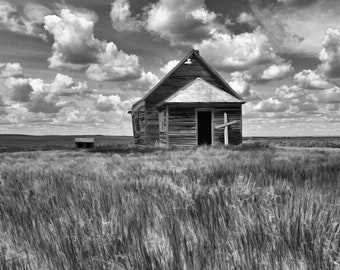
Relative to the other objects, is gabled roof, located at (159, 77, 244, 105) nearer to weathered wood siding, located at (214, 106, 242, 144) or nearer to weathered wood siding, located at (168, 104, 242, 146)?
weathered wood siding, located at (168, 104, 242, 146)

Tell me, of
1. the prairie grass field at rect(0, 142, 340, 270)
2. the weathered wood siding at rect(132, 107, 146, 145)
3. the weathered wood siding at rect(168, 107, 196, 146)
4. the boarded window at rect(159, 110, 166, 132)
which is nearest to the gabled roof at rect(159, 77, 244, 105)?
the weathered wood siding at rect(168, 107, 196, 146)

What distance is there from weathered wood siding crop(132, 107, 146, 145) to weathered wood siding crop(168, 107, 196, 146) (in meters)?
3.91

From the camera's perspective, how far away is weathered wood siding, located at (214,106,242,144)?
23594 mm

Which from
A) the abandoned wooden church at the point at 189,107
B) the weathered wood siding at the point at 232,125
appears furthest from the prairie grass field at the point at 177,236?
the weathered wood siding at the point at 232,125

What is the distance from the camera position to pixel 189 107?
75.5ft

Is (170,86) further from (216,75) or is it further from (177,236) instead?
(177,236)

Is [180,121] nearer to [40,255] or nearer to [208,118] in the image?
[208,118]

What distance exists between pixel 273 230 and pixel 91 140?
24.6m

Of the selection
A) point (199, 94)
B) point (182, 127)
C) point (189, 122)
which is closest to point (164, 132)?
point (182, 127)

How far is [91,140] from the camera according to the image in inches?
1003

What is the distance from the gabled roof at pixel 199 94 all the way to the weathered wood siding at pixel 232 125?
0.79m

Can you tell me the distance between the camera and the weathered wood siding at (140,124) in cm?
2691

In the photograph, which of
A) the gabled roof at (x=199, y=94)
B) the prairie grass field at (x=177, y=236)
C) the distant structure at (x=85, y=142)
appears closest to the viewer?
the prairie grass field at (x=177, y=236)

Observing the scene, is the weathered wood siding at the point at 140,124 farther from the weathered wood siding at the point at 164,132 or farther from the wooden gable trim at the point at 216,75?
the wooden gable trim at the point at 216,75
